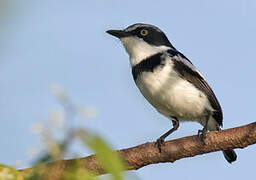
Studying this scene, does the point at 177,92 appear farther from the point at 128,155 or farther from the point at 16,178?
the point at 16,178

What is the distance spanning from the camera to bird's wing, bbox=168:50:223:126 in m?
6.58

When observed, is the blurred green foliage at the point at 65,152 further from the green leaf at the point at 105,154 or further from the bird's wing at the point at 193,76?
the bird's wing at the point at 193,76

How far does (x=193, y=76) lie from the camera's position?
Result: 672 cm

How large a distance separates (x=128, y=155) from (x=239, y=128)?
1.15 meters

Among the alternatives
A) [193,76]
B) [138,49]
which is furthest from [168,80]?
[138,49]

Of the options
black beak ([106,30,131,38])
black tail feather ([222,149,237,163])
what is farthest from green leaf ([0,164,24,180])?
black tail feather ([222,149,237,163])

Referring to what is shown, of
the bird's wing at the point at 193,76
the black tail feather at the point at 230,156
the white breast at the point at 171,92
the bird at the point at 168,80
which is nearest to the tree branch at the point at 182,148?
the bird at the point at 168,80

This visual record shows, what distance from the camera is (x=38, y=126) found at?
Result: 4.07ft

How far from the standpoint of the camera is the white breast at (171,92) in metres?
6.40

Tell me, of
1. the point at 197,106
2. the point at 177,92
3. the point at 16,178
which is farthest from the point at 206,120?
the point at 16,178

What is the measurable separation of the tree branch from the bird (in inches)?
55.8

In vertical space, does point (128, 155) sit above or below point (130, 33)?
below

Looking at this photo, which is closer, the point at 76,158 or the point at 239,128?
the point at 76,158

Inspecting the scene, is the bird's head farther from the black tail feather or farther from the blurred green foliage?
the blurred green foliage
